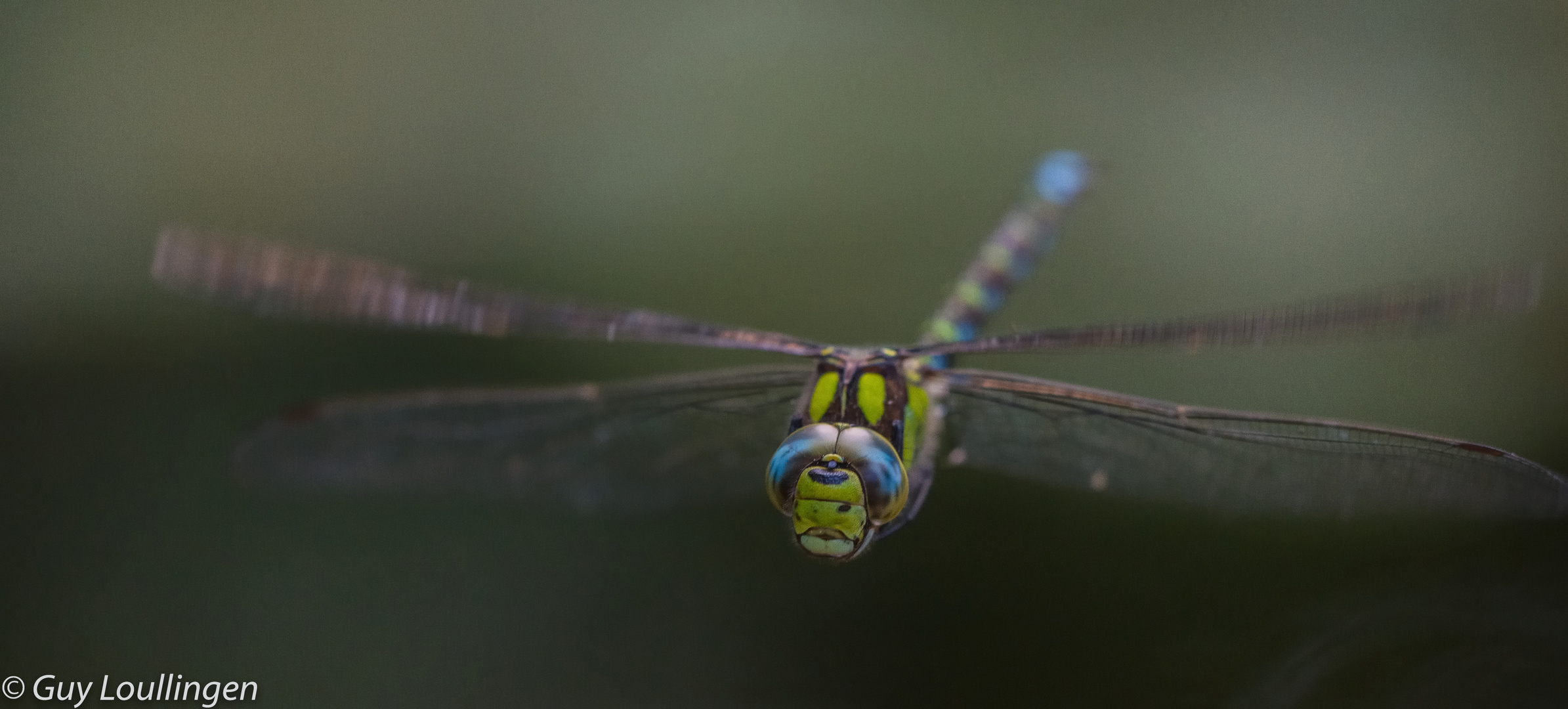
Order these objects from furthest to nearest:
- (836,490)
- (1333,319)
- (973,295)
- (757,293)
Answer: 1. (757,293)
2. (973,295)
3. (836,490)
4. (1333,319)

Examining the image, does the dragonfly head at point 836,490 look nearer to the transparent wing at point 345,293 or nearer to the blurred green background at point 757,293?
the transparent wing at point 345,293

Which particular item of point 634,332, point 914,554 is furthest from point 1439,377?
point 634,332

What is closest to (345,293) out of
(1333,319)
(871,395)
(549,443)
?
(549,443)

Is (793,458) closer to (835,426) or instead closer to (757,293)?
(835,426)

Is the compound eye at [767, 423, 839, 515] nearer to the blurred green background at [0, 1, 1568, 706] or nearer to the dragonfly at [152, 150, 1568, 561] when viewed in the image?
the dragonfly at [152, 150, 1568, 561]

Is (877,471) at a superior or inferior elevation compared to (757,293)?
inferior

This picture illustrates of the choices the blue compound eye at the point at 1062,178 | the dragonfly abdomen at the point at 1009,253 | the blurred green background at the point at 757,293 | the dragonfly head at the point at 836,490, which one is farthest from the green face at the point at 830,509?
the blue compound eye at the point at 1062,178
